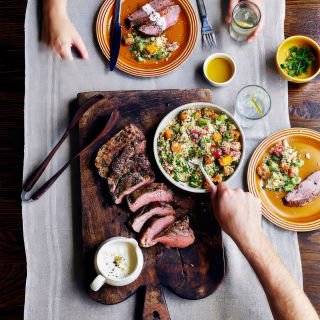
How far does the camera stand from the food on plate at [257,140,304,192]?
230cm

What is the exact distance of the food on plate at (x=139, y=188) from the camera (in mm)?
2189

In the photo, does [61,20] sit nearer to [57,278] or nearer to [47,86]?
[47,86]

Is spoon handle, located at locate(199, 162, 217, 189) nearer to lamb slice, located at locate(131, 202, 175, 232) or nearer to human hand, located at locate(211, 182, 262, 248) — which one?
human hand, located at locate(211, 182, 262, 248)

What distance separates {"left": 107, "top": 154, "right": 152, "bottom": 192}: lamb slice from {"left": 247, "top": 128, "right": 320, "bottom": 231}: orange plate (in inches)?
21.7

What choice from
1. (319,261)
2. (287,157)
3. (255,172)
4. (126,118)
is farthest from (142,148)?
(319,261)

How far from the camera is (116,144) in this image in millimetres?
2289

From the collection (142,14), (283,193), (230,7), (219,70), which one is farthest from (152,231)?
(230,7)

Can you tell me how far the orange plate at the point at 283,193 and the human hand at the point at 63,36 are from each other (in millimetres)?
1119

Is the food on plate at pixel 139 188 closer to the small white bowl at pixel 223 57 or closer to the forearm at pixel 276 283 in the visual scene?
the forearm at pixel 276 283

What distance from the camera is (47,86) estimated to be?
2436 millimetres

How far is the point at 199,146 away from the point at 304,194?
0.61m

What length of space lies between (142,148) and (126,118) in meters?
0.20

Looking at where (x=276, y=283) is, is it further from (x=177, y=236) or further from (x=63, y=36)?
(x=63, y=36)

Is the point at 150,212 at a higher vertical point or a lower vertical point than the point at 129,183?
lower
